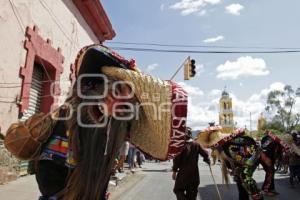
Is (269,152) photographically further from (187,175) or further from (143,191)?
(143,191)

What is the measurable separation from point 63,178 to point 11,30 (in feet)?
26.3

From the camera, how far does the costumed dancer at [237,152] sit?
7184 millimetres

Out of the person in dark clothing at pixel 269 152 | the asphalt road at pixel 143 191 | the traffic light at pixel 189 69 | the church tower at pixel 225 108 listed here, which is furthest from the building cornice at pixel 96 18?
the church tower at pixel 225 108

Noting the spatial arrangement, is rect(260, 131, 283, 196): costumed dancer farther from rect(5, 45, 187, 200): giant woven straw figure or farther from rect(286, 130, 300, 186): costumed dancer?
rect(5, 45, 187, 200): giant woven straw figure

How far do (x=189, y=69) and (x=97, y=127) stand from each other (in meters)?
14.8

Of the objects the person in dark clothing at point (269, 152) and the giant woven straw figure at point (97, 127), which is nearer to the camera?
the giant woven straw figure at point (97, 127)

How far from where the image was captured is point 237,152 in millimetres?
7355

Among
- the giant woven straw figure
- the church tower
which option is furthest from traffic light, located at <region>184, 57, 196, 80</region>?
the church tower

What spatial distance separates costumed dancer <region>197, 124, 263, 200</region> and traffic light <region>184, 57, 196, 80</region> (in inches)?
355

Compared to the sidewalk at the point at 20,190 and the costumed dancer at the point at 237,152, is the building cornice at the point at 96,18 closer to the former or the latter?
the sidewalk at the point at 20,190

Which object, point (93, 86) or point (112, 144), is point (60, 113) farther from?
point (112, 144)

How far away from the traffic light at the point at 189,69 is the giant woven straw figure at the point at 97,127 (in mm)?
14471

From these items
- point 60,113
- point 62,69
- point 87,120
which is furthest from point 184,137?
point 62,69

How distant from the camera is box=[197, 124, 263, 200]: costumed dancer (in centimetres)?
718
